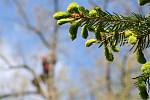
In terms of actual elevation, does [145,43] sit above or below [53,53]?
below

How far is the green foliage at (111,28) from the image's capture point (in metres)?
2.19

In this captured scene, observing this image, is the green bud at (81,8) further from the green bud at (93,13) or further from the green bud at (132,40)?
the green bud at (132,40)

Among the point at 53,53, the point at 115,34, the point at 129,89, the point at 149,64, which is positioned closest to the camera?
the point at 149,64

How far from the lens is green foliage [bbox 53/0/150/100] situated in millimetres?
2191

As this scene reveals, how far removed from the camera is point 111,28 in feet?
7.52

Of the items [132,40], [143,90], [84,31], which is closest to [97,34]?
[84,31]

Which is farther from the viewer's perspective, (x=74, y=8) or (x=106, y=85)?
(x=106, y=85)

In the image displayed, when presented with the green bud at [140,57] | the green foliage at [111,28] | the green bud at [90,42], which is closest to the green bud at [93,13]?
the green foliage at [111,28]

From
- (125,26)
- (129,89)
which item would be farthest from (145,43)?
(129,89)

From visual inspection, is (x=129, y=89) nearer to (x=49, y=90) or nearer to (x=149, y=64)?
(x=49, y=90)

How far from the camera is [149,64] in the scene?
2129 millimetres

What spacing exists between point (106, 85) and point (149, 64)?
21.4m

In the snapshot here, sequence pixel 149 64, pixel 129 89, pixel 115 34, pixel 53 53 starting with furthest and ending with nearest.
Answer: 1. pixel 53 53
2. pixel 129 89
3. pixel 115 34
4. pixel 149 64

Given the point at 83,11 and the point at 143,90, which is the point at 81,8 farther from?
the point at 143,90
